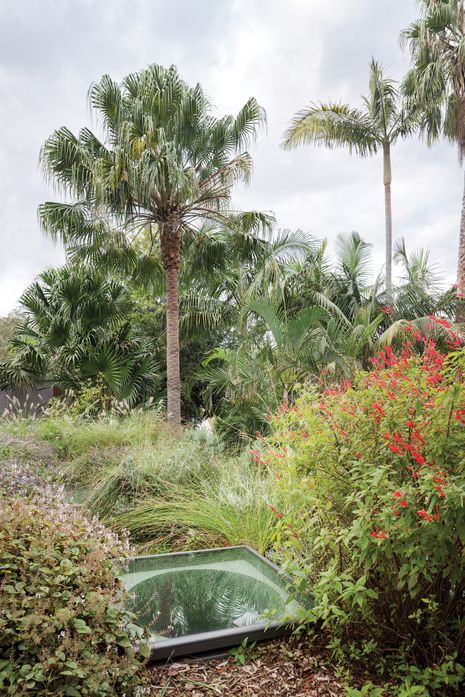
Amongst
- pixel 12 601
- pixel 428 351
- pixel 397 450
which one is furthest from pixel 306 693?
pixel 428 351

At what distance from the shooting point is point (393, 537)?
2.13 m

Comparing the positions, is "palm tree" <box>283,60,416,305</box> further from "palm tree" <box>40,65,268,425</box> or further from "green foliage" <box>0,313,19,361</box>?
"green foliage" <box>0,313,19,361</box>

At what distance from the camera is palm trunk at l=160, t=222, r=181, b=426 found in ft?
32.3

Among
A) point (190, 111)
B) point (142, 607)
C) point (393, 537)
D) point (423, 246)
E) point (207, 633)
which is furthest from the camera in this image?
point (423, 246)

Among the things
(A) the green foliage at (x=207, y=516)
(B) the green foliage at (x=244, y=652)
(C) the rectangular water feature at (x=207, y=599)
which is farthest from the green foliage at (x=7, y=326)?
(B) the green foliage at (x=244, y=652)

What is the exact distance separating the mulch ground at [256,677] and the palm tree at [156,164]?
22.4 feet

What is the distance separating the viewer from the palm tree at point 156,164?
8727mm

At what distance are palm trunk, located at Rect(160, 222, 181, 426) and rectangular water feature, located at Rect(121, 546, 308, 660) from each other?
6291 mm

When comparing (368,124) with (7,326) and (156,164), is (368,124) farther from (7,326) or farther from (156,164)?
(7,326)

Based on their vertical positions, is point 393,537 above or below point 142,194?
below

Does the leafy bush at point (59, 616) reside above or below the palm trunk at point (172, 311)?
below

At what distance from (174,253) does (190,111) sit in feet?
8.70

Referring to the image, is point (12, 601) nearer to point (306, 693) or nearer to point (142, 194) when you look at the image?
point (306, 693)

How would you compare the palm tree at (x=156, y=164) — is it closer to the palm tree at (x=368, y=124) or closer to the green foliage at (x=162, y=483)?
the green foliage at (x=162, y=483)
